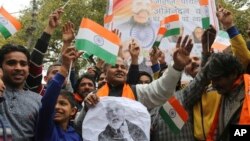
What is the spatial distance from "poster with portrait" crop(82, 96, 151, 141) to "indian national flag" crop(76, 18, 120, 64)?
0.41 m

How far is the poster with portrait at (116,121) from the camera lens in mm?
3391

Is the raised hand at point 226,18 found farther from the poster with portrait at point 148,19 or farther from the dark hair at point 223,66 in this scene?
the poster with portrait at point 148,19

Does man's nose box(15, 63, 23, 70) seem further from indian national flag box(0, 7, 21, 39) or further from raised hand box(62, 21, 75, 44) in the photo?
indian national flag box(0, 7, 21, 39)

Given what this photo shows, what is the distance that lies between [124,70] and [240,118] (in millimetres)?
1014

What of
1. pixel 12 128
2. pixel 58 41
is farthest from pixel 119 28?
pixel 58 41

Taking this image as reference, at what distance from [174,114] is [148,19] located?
304cm

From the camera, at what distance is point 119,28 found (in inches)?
245

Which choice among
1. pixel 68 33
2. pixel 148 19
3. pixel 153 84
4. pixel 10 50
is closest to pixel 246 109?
pixel 153 84

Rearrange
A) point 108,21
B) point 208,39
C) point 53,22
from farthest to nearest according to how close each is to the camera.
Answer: point 108,21, point 53,22, point 208,39

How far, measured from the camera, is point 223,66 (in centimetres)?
342

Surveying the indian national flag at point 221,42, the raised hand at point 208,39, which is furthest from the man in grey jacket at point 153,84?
the indian national flag at point 221,42

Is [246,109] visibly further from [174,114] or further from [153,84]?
[153,84]

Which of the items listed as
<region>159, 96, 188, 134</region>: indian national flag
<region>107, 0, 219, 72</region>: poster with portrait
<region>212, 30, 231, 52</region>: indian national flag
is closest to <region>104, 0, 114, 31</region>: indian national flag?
<region>107, 0, 219, 72</region>: poster with portrait

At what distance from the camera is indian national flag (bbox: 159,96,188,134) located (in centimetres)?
350
